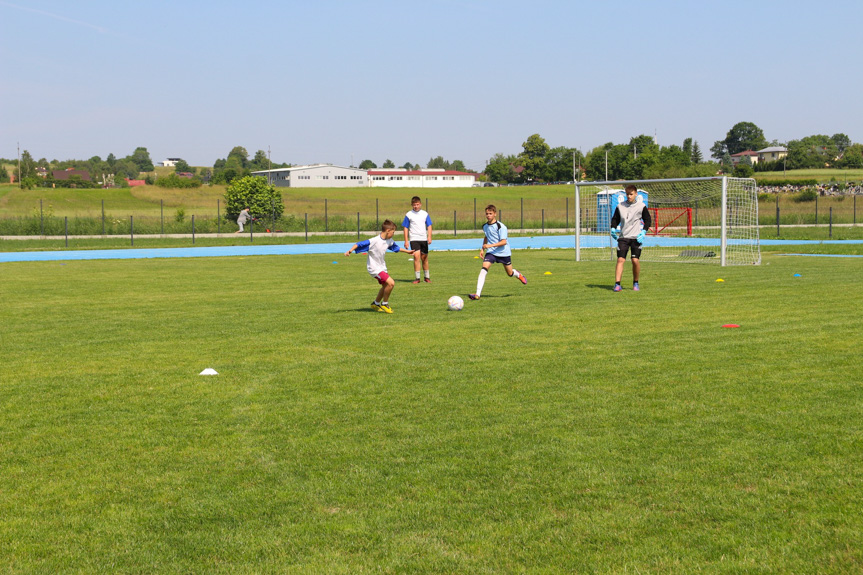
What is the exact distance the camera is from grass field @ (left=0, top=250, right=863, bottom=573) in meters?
4.30

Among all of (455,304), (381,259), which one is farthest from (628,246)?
(381,259)

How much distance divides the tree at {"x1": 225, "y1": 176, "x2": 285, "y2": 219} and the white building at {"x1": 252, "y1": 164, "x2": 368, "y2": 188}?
8942 centimetres

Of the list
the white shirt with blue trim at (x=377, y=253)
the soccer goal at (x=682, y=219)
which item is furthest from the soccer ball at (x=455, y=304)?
the soccer goal at (x=682, y=219)

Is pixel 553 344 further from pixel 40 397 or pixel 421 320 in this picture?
pixel 40 397

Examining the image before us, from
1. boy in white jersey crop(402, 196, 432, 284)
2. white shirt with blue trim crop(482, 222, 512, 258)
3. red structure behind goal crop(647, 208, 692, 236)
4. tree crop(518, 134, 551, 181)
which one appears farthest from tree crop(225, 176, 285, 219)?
tree crop(518, 134, 551, 181)

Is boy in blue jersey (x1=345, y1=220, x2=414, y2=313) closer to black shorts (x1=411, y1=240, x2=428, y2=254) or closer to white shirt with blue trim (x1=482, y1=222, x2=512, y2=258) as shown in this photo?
white shirt with blue trim (x1=482, y1=222, x2=512, y2=258)

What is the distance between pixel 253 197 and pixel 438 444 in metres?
47.2

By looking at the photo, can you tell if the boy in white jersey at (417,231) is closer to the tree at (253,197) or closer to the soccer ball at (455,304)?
the soccer ball at (455,304)

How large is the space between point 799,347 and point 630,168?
125 m

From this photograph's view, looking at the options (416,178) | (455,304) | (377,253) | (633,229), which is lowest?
(455,304)

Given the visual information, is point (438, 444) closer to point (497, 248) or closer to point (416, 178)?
point (497, 248)

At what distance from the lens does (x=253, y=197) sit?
51.4 m

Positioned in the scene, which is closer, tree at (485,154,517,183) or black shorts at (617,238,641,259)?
black shorts at (617,238,641,259)

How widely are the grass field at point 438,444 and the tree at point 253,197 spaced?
39.5 m
